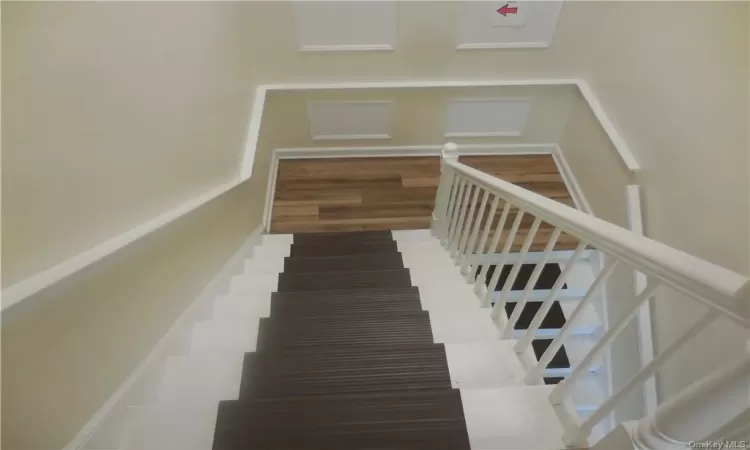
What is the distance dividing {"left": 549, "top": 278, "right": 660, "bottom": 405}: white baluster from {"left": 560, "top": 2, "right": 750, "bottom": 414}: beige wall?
1.18 meters

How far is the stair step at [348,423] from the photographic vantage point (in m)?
1.13

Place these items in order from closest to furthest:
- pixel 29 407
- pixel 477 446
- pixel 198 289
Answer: pixel 29 407, pixel 477 446, pixel 198 289

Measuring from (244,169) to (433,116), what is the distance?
1.82 metres

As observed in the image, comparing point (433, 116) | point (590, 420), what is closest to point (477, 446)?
point (590, 420)

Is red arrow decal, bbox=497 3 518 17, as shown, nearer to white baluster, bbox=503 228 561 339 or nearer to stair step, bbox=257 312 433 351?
white baluster, bbox=503 228 561 339

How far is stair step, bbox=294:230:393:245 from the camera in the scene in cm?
308

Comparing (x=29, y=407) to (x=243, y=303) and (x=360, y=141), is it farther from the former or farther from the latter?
(x=360, y=141)

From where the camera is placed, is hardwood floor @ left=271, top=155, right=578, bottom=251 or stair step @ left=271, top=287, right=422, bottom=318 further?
hardwood floor @ left=271, top=155, right=578, bottom=251

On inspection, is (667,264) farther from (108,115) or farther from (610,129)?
(610,129)

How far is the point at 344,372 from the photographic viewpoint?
1452 mm

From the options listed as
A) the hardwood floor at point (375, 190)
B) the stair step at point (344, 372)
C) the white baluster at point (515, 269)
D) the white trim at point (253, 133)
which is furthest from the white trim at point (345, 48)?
the stair step at point (344, 372)

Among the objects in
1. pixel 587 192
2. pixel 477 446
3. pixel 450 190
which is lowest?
pixel 477 446

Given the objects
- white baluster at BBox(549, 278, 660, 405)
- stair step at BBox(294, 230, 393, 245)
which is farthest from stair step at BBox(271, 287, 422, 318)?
stair step at BBox(294, 230, 393, 245)

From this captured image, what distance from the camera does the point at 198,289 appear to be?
197 cm
